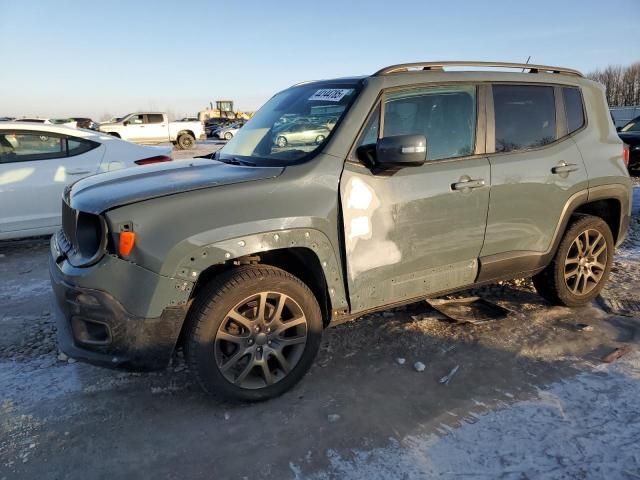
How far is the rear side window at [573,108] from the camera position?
3.96m

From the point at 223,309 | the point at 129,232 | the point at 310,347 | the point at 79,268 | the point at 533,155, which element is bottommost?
the point at 310,347

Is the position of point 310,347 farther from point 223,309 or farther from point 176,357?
point 176,357

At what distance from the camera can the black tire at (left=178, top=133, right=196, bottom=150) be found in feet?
87.8

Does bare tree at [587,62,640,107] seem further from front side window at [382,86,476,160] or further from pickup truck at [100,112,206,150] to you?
front side window at [382,86,476,160]

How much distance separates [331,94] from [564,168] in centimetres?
192

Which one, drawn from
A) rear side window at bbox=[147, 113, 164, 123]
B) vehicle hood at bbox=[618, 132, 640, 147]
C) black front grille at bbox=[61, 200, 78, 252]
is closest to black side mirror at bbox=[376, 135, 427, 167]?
black front grille at bbox=[61, 200, 78, 252]

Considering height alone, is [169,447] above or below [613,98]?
below

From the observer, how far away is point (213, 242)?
2.58 m

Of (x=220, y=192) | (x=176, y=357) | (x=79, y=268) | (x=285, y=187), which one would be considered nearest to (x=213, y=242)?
(x=220, y=192)

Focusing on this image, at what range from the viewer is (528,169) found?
11.9 ft

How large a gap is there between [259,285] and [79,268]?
3.16 ft

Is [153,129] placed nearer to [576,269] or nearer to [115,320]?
[576,269]

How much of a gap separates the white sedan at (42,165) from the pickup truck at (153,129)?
20.4 m

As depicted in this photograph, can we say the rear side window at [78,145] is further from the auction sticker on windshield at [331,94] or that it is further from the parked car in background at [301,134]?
the auction sticker on windshield at [331,94]
